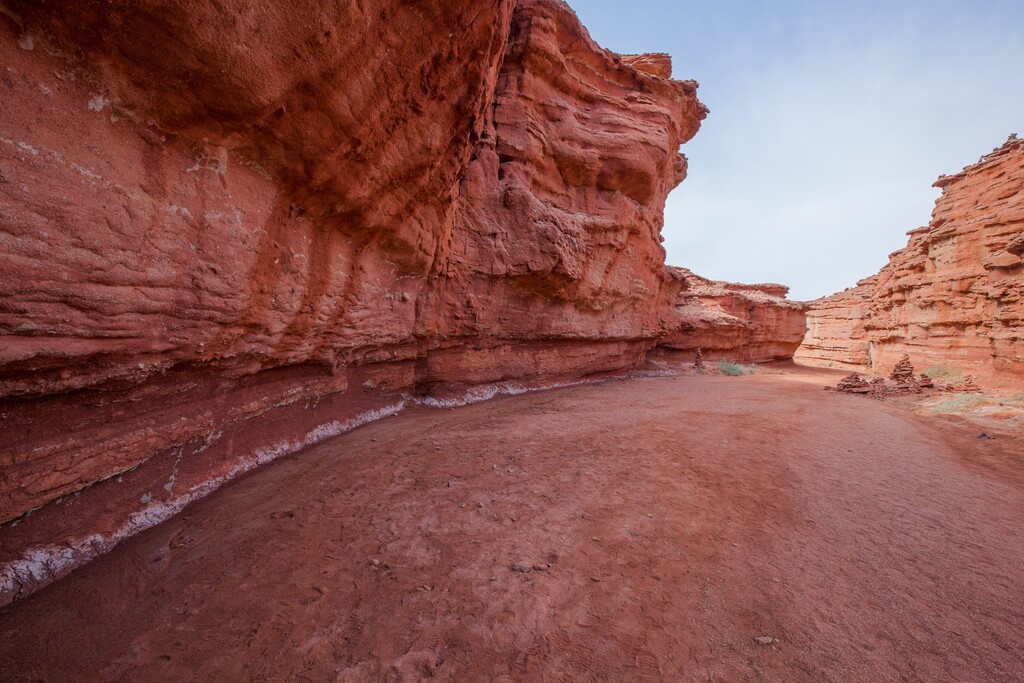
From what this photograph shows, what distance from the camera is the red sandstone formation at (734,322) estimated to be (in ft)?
55.6

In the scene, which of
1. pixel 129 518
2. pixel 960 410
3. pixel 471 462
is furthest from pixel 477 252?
pixel 960 410

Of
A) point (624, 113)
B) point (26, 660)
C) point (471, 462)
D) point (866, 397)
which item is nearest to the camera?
point (26, 660)

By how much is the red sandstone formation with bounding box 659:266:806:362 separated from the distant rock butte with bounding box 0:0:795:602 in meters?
13.2

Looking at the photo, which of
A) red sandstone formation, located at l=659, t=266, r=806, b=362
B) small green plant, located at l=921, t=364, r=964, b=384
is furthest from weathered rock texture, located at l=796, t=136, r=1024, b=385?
red sandstone formation, located at l=659, t=266, r=806, b=362

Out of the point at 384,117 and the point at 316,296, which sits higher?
the point at 384,117

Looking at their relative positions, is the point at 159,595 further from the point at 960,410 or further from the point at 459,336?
the point at 960,410

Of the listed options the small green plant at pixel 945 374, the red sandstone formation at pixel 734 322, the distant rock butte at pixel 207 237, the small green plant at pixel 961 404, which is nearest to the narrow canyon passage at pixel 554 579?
the distant rock butte at pixel 207 237

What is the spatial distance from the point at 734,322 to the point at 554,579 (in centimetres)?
1875

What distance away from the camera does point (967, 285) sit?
12.9m

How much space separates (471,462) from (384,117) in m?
3.74

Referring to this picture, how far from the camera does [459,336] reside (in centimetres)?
760

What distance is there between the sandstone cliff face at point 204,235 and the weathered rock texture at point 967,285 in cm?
1618

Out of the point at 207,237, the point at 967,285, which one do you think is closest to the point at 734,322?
the point at 967,285

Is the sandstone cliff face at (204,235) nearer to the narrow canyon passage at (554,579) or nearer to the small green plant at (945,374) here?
the narrow canyon passage at (554,579)
